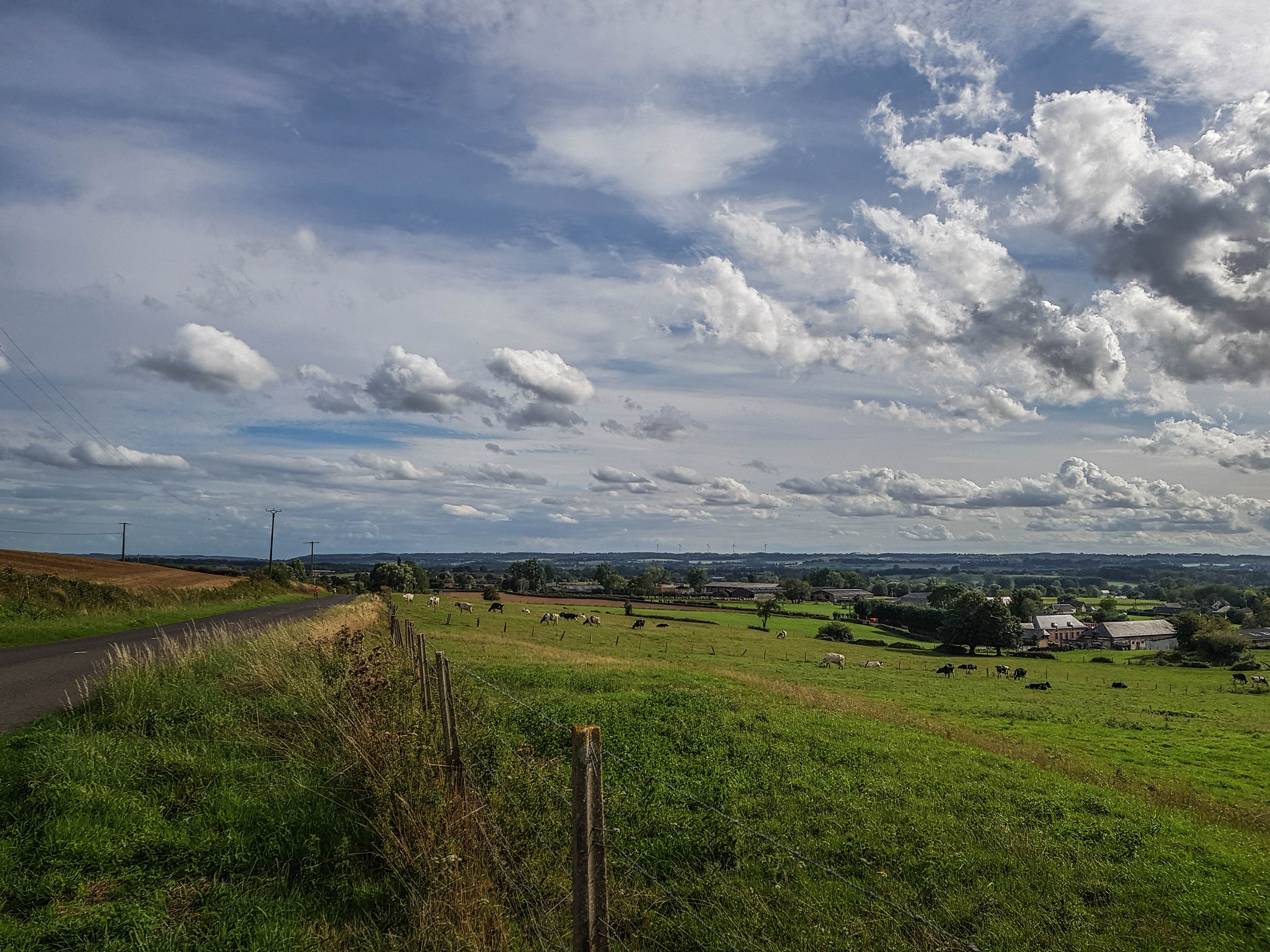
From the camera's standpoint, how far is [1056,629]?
144 metres

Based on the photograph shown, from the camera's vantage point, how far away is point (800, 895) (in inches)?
360

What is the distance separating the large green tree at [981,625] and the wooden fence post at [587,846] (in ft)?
353

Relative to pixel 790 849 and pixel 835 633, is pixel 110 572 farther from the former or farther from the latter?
pixel 835 633

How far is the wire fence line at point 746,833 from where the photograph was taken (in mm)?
5754

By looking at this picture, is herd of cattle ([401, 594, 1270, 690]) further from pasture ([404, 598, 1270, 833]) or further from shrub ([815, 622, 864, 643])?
shrub ([815, 622, 864, 643])

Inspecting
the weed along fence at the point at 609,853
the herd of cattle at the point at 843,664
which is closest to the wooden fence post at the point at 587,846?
the weed along fence at the point at 609,853

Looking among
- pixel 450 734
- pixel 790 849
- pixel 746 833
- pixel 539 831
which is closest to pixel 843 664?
pixel 746 833

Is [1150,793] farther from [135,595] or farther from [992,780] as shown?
[135,595]

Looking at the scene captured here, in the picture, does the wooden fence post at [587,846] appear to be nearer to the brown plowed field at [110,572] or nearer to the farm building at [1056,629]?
the brown plowed field at [110,572]

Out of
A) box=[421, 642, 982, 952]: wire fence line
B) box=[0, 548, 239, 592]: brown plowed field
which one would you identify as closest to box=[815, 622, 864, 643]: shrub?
box=[0, 548, 239, 592]: brown plowed field

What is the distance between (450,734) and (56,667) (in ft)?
57.0

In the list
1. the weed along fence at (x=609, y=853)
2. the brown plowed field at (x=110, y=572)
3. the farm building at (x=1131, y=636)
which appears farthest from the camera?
the farm building at (x=1131, y=636)

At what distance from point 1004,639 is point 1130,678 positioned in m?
28.5

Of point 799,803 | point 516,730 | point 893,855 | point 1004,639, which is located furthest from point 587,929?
point 1004,639
